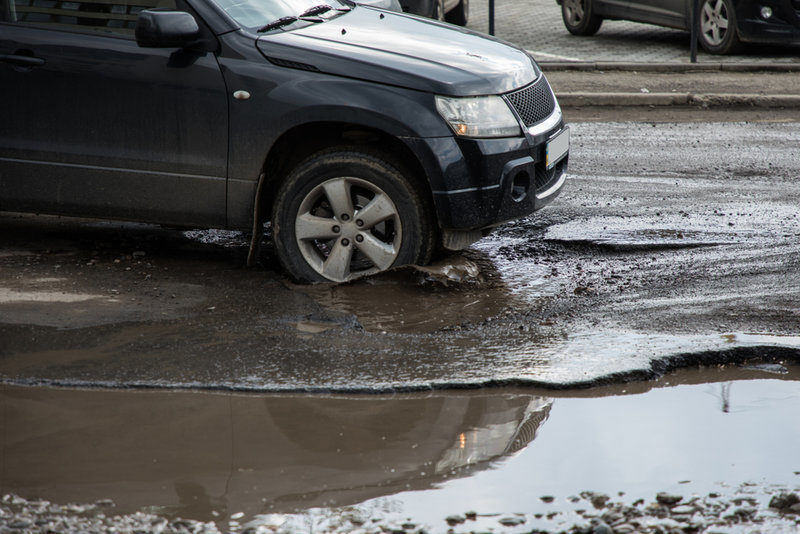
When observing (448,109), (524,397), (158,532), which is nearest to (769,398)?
(524,397)

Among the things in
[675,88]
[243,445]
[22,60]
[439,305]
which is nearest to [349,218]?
[439,305]

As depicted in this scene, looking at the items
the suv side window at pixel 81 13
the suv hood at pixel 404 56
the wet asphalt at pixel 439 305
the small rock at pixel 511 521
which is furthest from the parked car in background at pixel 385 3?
the small rock at pixel 511 521

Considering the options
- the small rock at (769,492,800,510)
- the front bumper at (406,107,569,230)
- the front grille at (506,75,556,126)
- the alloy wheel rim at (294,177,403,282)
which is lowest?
the small rock at (769,492,800,510)

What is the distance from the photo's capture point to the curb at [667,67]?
12.1 meters

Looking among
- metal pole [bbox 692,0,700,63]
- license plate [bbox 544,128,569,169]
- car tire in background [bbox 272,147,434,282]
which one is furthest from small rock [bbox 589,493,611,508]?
metal pole [bbox 692,0,700,63]

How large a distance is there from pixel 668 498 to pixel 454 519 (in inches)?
28.5

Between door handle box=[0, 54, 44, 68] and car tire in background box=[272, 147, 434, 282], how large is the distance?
1.49 metres

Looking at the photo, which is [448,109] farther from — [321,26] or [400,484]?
[400,484]

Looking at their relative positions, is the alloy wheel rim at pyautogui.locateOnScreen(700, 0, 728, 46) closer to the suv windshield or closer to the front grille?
the front grille

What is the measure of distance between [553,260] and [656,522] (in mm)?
2876

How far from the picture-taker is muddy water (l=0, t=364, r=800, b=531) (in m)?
3.39

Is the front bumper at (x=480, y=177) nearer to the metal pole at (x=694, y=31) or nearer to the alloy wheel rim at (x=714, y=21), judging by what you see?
the metal pole at (x=694, y=31)

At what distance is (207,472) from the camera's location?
3.54 metres

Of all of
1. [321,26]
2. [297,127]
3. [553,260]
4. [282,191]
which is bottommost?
[553,260]
